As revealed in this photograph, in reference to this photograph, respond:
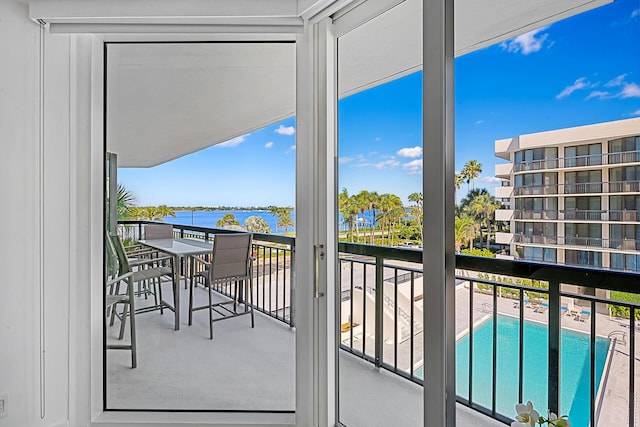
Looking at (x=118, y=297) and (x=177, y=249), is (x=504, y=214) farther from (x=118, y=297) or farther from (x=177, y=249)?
(x=118, y=297)

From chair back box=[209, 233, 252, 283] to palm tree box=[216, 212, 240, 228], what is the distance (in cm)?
5

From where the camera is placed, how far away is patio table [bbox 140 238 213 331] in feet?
6.54

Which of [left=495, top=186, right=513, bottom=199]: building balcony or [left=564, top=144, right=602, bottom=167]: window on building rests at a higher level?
[left=564, top=144, right=602, bottom=167]: window on building

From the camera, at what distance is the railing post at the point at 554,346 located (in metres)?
1.04

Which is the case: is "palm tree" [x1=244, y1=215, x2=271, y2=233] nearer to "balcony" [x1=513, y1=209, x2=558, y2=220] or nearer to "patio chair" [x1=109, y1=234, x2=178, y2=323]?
"patio chair" [x1=109, y1=234, x2=178, y2=323]

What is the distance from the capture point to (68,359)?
187 centimetres

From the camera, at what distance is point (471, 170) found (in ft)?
3.99

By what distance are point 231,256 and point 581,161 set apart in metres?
1.57

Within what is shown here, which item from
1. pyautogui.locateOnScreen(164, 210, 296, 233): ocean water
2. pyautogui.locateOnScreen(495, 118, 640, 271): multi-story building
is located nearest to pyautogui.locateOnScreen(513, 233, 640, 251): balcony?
pyautogui.locateOnScreen(495, 118, 640, 271): multi-story building

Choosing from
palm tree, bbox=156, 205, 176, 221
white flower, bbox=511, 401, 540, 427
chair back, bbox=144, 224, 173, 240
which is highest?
palm tree, bbox=156, 205, 176, 221

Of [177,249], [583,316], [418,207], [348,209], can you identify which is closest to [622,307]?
[583,316]

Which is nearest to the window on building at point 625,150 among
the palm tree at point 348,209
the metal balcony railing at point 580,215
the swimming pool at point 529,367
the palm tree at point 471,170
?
the metal balcony railing at point 580,215

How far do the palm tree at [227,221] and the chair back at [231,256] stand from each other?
0.05 metres

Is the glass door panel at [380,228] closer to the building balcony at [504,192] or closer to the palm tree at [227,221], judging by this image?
the building balcony at [504,192]
